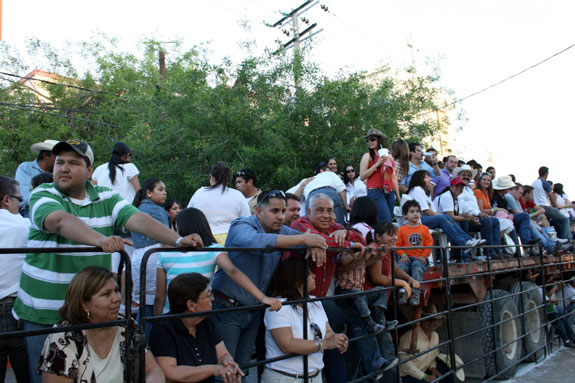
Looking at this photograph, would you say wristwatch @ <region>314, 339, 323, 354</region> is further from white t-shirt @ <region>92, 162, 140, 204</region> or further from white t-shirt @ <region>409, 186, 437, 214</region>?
white t-shirt @ <region>409, 186, 437, 214</region>

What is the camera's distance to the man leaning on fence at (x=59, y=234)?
2652mm

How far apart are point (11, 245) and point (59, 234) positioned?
1.21 meters

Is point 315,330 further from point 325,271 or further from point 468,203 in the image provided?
point 468,203

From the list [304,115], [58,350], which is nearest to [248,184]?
[58,350]

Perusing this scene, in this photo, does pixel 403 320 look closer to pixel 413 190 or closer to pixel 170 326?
pixel 413 190

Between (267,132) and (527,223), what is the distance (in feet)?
18.9

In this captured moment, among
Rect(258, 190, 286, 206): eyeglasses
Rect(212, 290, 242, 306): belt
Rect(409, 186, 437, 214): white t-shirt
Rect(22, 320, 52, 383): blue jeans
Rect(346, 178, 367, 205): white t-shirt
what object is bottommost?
Rect(22, 320, 52, 383): blue jeans

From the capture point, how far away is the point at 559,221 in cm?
1246

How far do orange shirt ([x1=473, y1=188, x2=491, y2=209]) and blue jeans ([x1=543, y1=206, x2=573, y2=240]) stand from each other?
3259 millimetres

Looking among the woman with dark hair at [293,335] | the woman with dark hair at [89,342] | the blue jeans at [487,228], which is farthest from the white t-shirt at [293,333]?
the blue jeans at [487,228]

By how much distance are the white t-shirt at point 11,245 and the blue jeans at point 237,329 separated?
1365 mm

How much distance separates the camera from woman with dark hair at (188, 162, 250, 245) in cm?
550

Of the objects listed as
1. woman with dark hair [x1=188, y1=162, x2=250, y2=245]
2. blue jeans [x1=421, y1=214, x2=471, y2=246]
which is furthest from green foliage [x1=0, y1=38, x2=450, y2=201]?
woman with dark hair [x1=188, y1=162, x2=250, y2=245]

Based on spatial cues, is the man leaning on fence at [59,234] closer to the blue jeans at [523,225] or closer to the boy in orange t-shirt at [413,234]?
the boy in orange t-shirt at [413,234]
